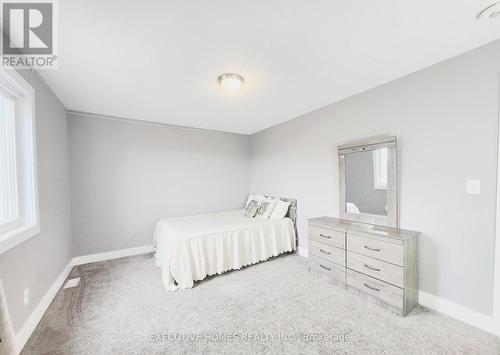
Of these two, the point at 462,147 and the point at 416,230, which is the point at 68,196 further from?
the point at 462,147

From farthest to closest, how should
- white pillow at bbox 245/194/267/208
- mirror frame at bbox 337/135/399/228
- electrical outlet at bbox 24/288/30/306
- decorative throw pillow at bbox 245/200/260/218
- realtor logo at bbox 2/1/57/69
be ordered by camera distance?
white pillow at bbox 245/194/267/208
decorative throw pillow at bbox 245/200/260/218
mirror frame at bbox 337/135/399/228
electrical outlet at bbox 24/288/30/306
realtor logo at bbox 2/1/57/69

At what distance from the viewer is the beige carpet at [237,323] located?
1.53 m

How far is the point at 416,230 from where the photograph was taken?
208cm

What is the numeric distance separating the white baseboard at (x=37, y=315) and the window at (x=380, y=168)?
349 centimetres

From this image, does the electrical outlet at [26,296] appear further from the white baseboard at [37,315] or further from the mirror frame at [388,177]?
the mirror frame at [388,177]

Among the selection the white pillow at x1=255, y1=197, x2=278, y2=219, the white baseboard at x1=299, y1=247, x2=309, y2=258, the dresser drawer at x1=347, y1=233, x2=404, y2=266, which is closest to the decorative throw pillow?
the white pillow at x1=255, y1=197, x2=278, y2=219

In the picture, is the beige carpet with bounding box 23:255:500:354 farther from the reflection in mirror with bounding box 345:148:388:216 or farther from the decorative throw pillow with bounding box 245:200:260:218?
the decorative throw pillow with bounding box 245:200:260:218

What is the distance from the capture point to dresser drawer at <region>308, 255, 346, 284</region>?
234cm

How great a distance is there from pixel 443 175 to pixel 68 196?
15.2ft

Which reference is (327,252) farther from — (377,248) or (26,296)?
(26,296)

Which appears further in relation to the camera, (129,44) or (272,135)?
(272,135)

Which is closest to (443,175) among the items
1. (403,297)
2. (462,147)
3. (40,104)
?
(462,147)

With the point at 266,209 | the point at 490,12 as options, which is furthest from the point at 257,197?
the point at 490,12

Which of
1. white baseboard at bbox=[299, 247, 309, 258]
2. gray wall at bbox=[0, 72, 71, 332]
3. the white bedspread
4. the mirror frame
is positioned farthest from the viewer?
white baseboard at bbox=[299, 247, 309, 258]
